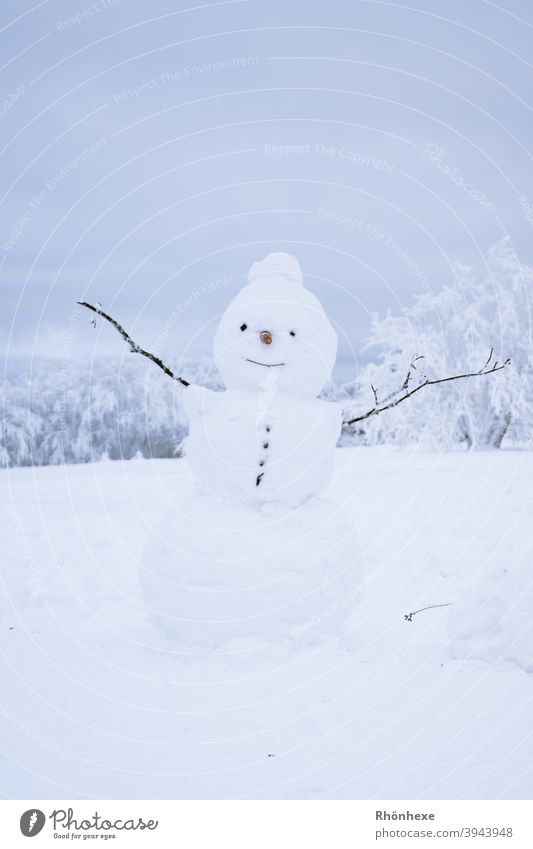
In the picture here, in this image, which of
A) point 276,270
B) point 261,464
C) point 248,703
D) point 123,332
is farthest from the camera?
point 276,270

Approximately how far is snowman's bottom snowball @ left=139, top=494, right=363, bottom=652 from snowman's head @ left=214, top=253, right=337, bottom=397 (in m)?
1.07

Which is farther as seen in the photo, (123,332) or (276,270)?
(276,270)

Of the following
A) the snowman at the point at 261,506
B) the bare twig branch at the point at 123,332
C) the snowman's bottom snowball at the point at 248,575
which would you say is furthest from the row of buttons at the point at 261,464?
the bare twig branch at the point at 123,332

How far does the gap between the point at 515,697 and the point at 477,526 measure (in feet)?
15.8

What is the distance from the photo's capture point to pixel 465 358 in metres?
17.4

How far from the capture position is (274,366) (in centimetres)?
518

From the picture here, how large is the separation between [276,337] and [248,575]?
6.15 feet

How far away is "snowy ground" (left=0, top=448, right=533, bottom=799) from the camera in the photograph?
11.1ft

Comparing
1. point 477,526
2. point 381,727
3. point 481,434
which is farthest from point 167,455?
point 381,727

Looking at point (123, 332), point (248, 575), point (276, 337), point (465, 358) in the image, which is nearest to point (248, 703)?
point (248, 575)

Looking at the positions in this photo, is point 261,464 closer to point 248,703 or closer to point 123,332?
point 123,332

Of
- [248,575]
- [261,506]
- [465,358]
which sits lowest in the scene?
[248,575]

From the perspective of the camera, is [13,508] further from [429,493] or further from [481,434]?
[481,434]

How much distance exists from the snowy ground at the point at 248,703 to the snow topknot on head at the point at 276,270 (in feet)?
9.47
